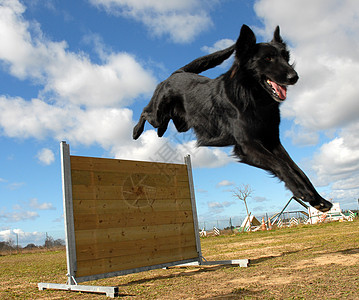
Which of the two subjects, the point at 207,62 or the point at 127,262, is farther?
the point at 127,262

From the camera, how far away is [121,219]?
17.8ft

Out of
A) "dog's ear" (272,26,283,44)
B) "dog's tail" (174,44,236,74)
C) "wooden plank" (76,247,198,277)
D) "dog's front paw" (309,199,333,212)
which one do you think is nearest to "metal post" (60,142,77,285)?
"wooden plank" (76,247,198,277)

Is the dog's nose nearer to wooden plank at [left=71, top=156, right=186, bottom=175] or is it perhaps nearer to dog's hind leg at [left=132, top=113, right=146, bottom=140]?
dog's hind leg at [left=132, top=113, right=146, bottom=140]

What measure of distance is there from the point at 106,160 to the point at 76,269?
1.69m

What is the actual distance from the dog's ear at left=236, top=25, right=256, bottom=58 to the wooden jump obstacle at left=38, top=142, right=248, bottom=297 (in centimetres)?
347

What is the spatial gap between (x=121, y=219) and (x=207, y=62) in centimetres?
334

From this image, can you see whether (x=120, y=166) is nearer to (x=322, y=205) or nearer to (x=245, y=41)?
(x=245, y=41)

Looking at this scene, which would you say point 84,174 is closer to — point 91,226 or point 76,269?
point 91,226

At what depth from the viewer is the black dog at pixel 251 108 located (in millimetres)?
1993

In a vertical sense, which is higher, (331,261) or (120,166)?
(120,166)

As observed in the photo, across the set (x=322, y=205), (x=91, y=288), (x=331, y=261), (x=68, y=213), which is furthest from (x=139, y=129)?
(x=331, y=261)

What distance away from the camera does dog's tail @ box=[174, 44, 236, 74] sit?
8.87ft

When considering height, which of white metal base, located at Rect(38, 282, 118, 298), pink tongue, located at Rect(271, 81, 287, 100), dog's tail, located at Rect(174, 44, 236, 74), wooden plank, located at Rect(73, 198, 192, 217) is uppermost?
dog's tail, located at Rect(174, 44, 236, 74)

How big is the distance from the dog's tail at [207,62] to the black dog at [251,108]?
39 mm
